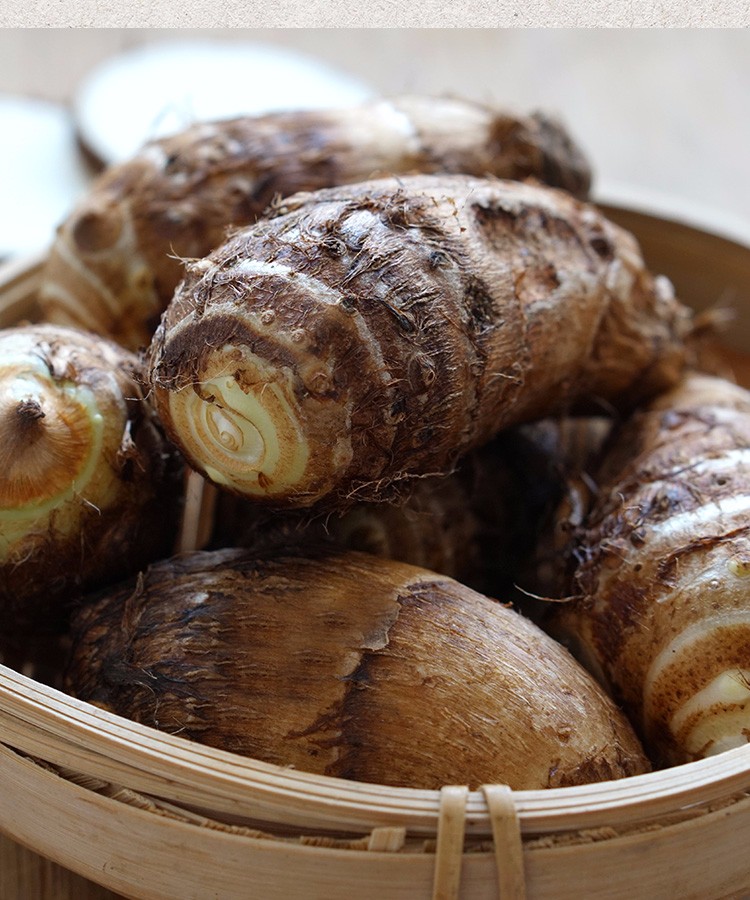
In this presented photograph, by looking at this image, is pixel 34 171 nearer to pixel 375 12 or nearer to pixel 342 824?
pixel 375 12

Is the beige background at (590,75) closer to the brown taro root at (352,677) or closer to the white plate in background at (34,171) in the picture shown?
the white plate in background at (34,171)

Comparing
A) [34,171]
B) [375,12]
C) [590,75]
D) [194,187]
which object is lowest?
[34,171]

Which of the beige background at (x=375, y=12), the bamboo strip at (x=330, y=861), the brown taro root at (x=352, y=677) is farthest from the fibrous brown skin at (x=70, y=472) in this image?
the beige background at (x=375, y=12)

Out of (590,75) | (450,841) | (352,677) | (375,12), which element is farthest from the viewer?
(590,75)

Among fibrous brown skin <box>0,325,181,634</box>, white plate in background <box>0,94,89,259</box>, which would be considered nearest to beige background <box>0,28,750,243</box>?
white plate in background <box>0,94,89,259</box>

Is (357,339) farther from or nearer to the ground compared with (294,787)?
farther from the ground

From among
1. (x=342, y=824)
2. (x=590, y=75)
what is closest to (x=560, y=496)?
(x=342, y=824)

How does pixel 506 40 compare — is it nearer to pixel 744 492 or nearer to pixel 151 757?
pixel 744 492

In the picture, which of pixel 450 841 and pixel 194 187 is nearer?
pixel 450 841
